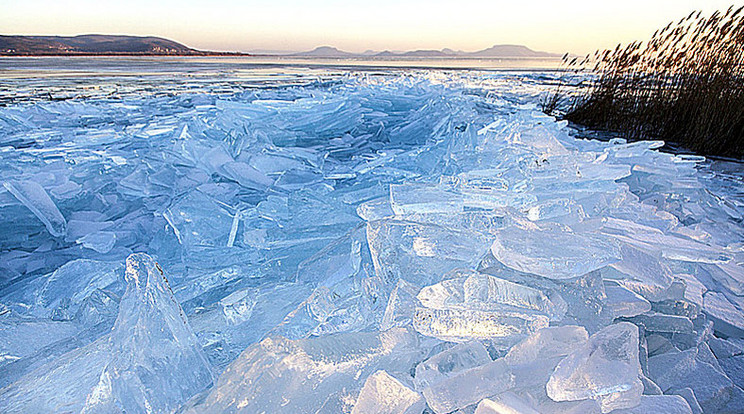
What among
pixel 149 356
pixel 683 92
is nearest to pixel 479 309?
pixel 149 356

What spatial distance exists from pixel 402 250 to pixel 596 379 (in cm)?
50

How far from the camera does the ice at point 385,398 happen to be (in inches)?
23.1

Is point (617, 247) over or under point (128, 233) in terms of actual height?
over

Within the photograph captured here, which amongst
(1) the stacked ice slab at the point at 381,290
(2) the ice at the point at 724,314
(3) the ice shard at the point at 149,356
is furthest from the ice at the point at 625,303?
(3) the ice shard at the point at 149,356

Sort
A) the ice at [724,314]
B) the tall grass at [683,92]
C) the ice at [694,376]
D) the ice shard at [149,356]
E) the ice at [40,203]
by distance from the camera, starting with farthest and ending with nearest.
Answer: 1. the tall grass at [683,92]
2. the ice at [40,203]
3. the ice at [724,314]
4. the ice at [694,376]
5. the ice shard at [149,356]

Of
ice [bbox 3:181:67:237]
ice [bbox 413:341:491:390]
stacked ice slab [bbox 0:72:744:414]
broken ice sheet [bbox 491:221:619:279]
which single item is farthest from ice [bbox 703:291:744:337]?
ice [bbox 3:181:67:237]

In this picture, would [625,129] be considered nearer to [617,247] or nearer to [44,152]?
[617,247]

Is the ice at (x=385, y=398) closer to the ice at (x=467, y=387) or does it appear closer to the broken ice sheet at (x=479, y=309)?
the ice at (x=467, y=387)

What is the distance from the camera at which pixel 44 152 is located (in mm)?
3053

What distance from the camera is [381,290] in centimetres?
96

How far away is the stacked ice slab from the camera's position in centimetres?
66

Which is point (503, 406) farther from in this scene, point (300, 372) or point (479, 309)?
point (300, 372)

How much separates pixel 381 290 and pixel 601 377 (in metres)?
0.48

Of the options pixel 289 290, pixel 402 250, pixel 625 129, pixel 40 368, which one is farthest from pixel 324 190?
pixel 625 129
